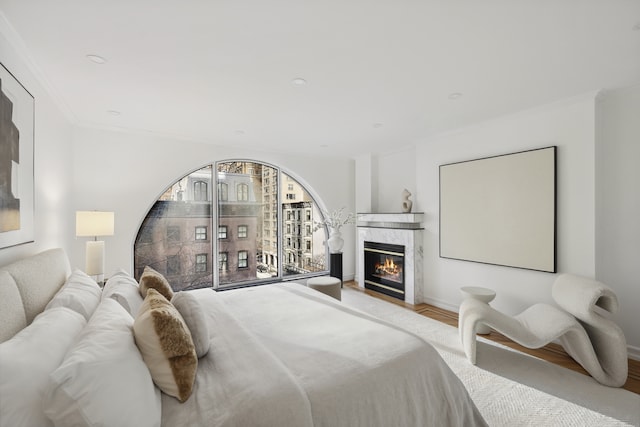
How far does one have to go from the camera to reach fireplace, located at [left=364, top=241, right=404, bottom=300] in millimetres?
4773

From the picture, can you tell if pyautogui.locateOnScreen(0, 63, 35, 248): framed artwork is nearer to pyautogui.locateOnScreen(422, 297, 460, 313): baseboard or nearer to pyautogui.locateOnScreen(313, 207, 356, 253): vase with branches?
pyautogui.locateOnScreen(313, 207, 356, 253): vase with branches

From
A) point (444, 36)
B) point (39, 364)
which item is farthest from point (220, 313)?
point (444, 36)

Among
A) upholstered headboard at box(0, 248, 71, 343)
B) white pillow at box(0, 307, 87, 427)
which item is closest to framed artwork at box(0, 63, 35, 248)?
upholstered headboard at box(0, 248, 71, 343)

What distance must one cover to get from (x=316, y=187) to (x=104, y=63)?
3820mm

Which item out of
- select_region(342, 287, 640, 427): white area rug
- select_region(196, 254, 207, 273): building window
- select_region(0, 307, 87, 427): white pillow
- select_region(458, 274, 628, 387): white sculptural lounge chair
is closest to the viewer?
select_region(0, 307, 87, 427): white pillow

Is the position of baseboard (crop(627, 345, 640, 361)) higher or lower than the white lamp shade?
lower

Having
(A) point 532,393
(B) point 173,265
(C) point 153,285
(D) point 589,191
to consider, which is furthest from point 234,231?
(D) point 589,191

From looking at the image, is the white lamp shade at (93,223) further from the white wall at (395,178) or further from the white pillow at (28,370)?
the white wall at (395,178)

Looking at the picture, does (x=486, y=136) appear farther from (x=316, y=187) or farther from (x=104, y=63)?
(x=104, y=63)

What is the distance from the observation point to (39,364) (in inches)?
39.0

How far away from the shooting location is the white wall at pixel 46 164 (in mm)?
1838

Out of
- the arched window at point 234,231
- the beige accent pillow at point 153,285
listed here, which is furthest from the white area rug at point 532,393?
the arched window at point 234,231

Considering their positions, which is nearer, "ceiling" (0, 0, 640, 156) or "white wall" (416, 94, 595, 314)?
"ceiling" (0, 0, 640, 156)

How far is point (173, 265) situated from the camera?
443cm
